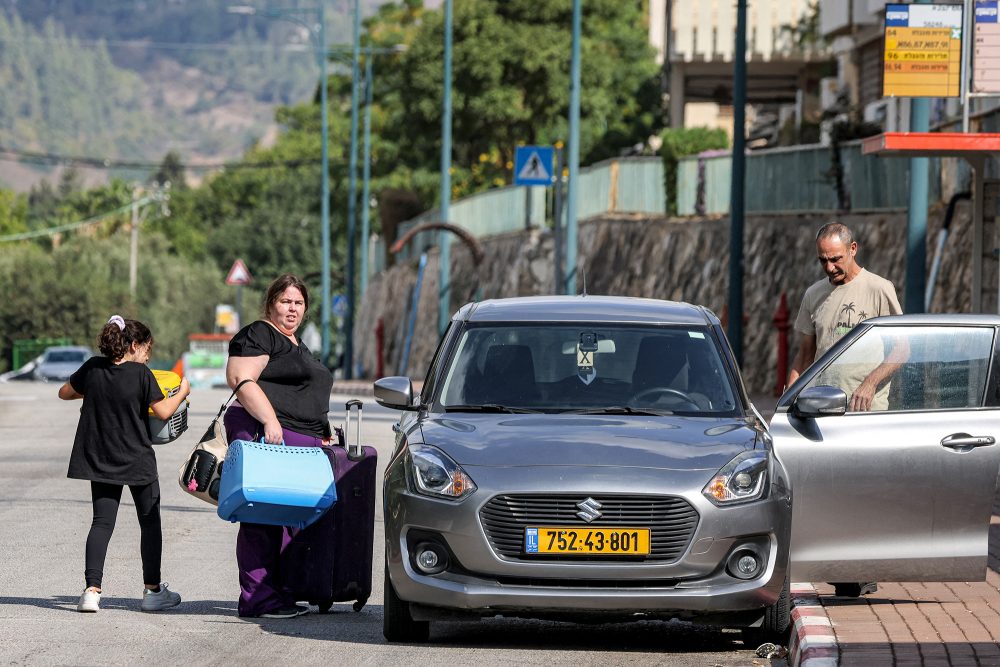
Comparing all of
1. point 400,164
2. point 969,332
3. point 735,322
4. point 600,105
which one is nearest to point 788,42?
point 600,105

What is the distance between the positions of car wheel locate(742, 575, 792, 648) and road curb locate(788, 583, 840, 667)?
0.05 meters

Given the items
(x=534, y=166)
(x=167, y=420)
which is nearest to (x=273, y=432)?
(x=167, y=420)

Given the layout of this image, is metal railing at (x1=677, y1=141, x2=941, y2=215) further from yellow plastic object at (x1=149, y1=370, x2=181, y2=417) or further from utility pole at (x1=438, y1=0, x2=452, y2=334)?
yellow plastic object at (x1=149, y1=370, x2=181, y2=417)

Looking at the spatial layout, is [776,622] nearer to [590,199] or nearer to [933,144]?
[933,144]

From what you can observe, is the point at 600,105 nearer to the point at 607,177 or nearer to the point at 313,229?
the point at 607,177

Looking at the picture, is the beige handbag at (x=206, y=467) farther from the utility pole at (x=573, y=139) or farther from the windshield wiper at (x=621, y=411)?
the utility pole at (x=573, y=139)

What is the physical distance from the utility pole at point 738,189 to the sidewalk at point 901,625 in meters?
14.4

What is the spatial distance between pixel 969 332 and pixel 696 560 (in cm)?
190

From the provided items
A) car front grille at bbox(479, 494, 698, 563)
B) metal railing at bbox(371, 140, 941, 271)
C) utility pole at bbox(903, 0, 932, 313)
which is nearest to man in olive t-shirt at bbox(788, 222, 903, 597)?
car front grille at bbox(479, 494, 698, 563)

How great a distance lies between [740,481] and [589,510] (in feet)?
2.20

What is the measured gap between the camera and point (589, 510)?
8.02 meters

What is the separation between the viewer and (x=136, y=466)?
9.48 meters

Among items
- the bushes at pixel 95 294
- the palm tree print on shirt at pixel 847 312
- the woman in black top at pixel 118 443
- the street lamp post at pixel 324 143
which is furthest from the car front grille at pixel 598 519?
the bushes at pixel 95 294

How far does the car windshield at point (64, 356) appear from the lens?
61.8 meters
